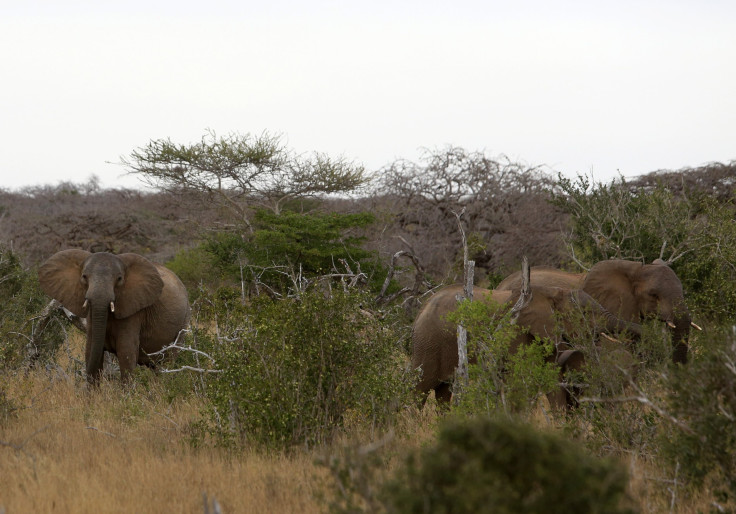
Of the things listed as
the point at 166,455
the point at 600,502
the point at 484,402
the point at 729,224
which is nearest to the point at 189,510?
the point at 166,455

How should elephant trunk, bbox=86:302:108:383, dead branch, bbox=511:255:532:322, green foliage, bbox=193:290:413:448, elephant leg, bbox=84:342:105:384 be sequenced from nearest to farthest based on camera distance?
green foliage, bbox=193:290:413:448
dead branch, bbox=511:255:532:322
elephant trunk, bbox=86:302:108:383
elephant leg, bbox=84:342:105:384

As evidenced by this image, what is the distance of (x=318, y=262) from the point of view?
14.4 m

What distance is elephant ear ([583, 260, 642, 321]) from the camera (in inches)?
374

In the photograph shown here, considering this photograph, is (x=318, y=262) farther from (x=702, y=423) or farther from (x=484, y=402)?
(x=702, y=423)

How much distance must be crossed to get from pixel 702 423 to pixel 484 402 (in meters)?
2.20

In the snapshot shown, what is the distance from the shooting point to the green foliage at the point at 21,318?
10.5 metres

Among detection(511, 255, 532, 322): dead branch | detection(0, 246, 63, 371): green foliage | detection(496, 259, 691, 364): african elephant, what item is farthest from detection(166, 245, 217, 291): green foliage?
detection(511, 255, 532, 322): dead branch

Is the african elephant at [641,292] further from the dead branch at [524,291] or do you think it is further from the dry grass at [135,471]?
the dry grass at [135,471]

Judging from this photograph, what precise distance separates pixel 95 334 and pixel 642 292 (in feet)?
21.3

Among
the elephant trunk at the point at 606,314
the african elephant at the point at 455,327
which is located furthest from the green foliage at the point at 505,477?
the african elephant at the point at 455,327

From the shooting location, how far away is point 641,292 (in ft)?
31.2

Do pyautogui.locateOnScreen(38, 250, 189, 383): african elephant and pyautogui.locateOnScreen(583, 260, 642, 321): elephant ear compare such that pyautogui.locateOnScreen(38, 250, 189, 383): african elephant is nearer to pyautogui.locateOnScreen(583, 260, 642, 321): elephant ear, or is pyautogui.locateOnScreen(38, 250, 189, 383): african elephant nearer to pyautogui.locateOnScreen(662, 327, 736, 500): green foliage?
pyautogui.locateOnScreen(583, 260, 642, 321): elephant ear

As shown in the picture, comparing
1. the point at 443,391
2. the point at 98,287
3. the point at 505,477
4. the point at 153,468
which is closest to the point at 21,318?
the point at 98,287

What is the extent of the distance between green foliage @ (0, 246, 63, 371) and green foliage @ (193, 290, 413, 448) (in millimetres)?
3676
